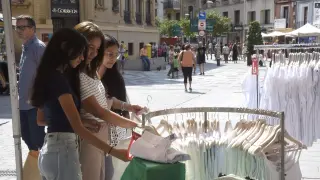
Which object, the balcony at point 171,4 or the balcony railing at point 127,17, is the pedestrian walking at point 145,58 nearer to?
the balcony railing at point 127,17

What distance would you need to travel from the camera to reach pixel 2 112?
9273mm

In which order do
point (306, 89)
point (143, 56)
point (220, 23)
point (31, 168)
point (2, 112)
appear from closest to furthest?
point (31, 168), point (306, 89), point (2, 112), point (143, 56), point (220, 23)

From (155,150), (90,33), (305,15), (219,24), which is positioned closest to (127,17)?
(219,24)

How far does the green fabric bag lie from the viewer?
2.05 meters

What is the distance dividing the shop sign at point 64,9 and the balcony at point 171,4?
39.6 metres

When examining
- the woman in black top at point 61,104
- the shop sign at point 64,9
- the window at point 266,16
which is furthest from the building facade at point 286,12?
the woman in black top at point 61,104

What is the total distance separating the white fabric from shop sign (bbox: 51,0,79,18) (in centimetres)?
1871

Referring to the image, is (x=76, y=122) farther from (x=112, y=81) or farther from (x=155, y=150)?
(x=112, y=81)

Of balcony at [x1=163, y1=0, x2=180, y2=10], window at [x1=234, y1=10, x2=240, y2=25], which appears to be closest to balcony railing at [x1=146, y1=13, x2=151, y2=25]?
window at [x1=234, y1=10, x2=240, y2=25]

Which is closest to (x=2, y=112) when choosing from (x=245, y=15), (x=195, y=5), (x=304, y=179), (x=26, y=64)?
(x=26, y=64)

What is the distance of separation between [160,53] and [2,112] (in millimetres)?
20381

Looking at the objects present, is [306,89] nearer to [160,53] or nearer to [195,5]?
[160,53]

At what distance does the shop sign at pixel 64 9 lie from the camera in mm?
19812

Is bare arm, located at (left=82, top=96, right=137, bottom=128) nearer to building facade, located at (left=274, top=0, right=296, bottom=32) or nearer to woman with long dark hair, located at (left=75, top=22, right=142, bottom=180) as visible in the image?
woman with long dark hair, located at (left=75, top=22, right=142, bottom=180)
